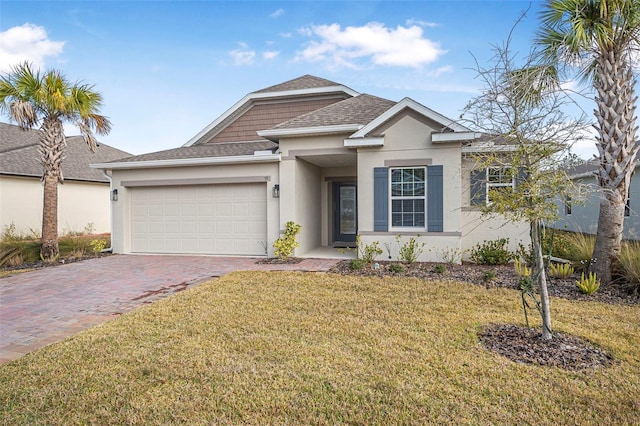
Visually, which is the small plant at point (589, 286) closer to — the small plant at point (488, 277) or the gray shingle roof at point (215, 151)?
the small plant at point (488, 277)

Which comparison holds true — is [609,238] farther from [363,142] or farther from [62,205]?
[62,205]

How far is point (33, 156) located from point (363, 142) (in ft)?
57.3

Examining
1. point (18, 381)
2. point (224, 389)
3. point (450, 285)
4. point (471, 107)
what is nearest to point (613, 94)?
point (471, 107)

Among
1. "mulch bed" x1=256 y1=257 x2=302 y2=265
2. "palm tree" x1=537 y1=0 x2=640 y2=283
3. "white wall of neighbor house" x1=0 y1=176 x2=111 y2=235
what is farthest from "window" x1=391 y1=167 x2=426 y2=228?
"white wall of neighbor house" x1=0 y1=176 x2=111 y2=235

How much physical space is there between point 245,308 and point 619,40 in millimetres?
8949

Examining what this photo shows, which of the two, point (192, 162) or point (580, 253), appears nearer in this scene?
point (580, 253)

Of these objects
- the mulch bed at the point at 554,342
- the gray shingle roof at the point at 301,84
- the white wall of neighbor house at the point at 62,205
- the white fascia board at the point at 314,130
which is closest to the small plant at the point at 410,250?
the mulch bed at the point at 554,342

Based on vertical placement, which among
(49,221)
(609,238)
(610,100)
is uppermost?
(610,100)

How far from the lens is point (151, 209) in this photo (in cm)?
1218

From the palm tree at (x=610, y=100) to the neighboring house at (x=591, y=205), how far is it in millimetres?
307

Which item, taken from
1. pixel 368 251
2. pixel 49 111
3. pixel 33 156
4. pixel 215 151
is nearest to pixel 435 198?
pixel 368 251

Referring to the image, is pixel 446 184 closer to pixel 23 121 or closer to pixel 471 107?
pixel 471 107

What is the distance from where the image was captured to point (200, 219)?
11758mm

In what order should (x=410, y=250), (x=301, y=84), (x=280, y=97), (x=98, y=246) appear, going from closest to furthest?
(x=410, y=250) < (x=98, y=246) < (x=280, y=97) < (x=301, y=84)
